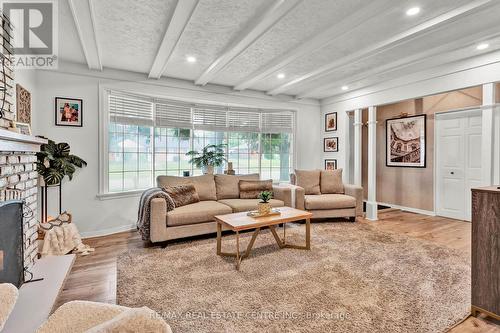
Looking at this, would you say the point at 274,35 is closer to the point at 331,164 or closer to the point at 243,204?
the point at 243,204

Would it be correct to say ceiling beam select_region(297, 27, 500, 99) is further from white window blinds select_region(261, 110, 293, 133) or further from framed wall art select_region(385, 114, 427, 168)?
framed wall art select_region(385, 114, 427, 168)

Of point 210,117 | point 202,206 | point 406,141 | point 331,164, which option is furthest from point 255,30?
point 406,141

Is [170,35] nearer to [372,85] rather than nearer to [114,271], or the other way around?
[114,271]

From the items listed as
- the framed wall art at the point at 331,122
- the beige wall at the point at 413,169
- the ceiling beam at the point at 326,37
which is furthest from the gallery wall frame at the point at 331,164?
the ceiling beam at the point at 326,37

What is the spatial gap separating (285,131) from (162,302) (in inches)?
177

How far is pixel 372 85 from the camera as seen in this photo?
478 centimetres

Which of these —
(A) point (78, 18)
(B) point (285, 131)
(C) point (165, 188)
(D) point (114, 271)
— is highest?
(A) point (78, 18)

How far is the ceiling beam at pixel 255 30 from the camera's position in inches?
87.4

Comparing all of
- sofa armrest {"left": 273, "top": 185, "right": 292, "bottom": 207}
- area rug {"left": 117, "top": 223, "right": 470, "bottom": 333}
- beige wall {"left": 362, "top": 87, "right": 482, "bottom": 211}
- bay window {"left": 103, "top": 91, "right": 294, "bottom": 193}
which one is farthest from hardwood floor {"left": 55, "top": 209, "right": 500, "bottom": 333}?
sofa armrest {"left": 273, "top": 185, "right": 292, "bottom": 207}

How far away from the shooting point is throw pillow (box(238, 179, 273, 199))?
4.30 meters

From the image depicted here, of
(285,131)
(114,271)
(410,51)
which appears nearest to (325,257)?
(114,271)

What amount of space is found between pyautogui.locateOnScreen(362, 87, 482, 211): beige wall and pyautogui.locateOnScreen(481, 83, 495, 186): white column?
3.75ft

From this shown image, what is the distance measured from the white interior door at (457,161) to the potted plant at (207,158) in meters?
4.21

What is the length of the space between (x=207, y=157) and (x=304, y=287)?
2978 millimetres
